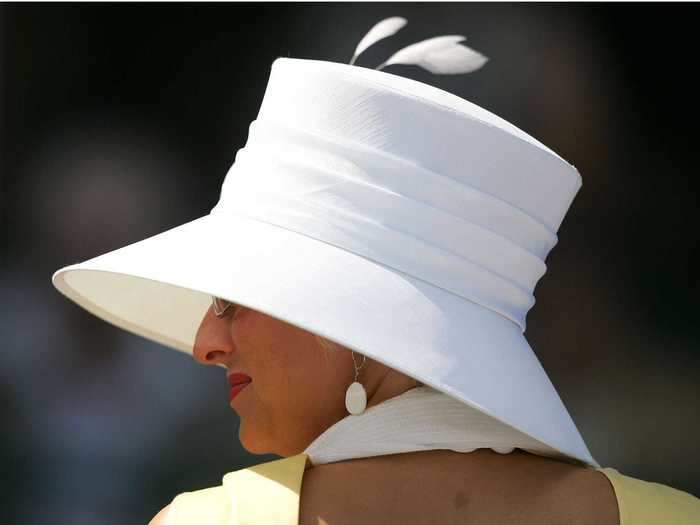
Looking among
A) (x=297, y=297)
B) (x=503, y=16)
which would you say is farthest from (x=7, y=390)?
(x=297, y=297)

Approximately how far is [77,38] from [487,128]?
2004mm

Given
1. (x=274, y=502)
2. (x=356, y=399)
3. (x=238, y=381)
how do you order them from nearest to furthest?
(x=274, y=502), (x=356, y=399), (x=238, y=381)

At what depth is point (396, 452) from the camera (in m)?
1.47

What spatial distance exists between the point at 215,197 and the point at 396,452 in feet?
6.14

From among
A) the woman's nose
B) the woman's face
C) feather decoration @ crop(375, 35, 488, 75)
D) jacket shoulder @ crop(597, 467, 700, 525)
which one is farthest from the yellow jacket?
feather decoration @ crop(375, 35, 488, 75)

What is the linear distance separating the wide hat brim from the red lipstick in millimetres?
187

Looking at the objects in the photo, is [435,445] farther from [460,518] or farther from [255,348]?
[255,348]


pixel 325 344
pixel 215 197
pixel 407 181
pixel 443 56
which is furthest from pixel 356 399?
pixel 215 197

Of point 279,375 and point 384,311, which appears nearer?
point 384,311

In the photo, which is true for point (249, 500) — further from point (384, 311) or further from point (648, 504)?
point (648, 504)

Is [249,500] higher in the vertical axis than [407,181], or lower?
lower

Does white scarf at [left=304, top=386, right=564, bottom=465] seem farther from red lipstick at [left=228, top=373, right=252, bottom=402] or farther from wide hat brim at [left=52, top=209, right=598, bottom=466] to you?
red lipstick at [left=228, top=373, right=252, bottom=402]

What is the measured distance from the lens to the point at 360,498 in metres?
1.43

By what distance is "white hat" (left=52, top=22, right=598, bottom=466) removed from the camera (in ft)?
4.80
